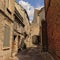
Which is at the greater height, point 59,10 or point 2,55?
point 59,10

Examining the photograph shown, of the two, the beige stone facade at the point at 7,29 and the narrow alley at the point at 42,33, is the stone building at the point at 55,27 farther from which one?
the beige stone facade at the point at 7,29

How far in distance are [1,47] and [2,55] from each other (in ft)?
1.79

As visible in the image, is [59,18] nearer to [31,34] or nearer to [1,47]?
[1,47]

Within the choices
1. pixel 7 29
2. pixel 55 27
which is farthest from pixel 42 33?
pixel 55 27

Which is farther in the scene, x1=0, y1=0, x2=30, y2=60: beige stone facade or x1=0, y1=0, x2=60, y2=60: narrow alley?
x1=0, y1=0, x2=30, y2=60: beige stone facade

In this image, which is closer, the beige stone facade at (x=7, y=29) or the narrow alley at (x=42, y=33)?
the narrow alley at (x=42, y=33)

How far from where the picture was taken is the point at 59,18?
4.96 metres

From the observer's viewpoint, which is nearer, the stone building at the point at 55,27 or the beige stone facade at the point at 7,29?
the stone building at the point at 55,27

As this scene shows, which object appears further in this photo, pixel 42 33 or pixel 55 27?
pixel 42 33

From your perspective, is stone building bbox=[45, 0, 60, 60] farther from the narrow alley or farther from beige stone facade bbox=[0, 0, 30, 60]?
beige stone facade bbox=[0, 0, 30, 60]

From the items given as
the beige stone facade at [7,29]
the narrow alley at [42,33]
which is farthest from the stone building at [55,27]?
the beige stone facade at [7,29]

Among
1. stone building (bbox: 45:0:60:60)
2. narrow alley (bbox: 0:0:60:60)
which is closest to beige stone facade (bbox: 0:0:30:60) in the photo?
narrow alley (bbox: 0:0:60:60)

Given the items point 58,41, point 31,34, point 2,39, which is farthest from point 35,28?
point 58,41

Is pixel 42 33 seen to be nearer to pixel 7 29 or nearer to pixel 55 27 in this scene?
pixel 7 29
